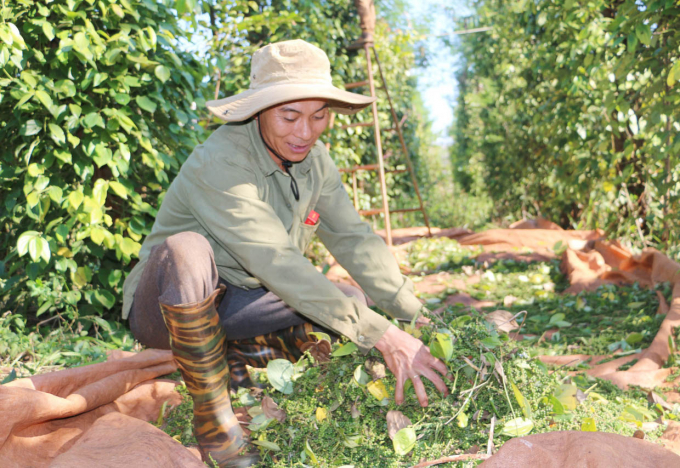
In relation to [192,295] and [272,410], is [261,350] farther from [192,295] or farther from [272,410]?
[192,295]

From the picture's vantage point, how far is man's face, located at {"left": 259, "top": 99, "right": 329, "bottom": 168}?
176 cm

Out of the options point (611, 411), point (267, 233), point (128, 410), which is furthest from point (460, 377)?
point (128, 410)

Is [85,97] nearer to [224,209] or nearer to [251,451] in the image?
[224,209]

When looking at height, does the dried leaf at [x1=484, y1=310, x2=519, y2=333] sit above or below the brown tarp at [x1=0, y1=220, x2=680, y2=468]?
above

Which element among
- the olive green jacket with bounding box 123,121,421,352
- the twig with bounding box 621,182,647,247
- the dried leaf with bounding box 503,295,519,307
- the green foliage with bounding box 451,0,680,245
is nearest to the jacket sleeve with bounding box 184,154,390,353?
the olive green jacket with bounding box 123,121,421,352

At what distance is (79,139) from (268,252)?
138cm

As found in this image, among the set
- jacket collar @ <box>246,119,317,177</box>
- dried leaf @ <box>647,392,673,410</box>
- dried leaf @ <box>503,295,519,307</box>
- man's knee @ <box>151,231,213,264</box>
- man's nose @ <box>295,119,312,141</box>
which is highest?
man's nose @ <box>295,119,312,141</box>

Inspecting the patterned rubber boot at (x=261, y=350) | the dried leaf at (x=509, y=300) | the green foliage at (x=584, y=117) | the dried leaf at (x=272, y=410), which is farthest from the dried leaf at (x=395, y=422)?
the dried leaf at (x=509, y=300)

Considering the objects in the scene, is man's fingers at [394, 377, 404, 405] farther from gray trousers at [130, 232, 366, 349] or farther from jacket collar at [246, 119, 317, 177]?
jacket collar at [246, 119, 317, 177]

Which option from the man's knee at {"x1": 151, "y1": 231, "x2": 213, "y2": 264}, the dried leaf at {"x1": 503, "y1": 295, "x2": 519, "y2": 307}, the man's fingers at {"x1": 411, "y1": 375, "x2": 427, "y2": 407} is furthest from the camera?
the dried leaf at {"x1": 503, "y1": 295, "x2": 519, "y2": 307}

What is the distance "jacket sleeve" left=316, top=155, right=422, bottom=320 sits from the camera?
76.3 inches

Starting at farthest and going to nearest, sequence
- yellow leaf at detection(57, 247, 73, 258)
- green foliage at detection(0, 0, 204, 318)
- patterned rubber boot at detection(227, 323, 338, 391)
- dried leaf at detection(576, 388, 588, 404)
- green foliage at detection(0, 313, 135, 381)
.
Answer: yellow leaf at detection(57, 247, 73, 258)
green foliage at detection(0, 0, 204, 318)
green foliage at detection(0, 313, 135, 381)
patterned rubber boot at detection(227, 323, 338, 391)
dried leaf at detection(576, 388, 588, 404)

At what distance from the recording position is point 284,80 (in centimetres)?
174

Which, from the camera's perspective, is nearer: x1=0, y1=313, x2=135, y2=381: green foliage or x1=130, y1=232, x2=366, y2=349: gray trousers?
x1=130, y1=232, x2=366, y2=349: gray trousers
